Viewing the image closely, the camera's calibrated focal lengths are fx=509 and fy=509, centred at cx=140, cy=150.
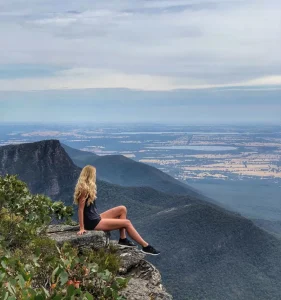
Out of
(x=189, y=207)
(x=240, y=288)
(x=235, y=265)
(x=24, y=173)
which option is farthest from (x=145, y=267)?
(x=24, y=173)

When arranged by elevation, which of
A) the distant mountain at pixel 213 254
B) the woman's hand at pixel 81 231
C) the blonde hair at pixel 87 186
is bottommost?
the distant mountain at pixel 213 254

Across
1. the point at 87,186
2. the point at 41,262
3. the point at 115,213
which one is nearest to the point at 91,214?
the point at 87,186

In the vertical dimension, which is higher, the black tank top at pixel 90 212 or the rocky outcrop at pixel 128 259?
the black tank top at pixel 90 212

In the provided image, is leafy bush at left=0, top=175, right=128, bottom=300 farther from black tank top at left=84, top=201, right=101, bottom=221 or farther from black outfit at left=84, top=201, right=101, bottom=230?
black tank top at left=84, top=201, right=101, bottom=221

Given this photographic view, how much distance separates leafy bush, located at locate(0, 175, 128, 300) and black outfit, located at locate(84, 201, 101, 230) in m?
1.23

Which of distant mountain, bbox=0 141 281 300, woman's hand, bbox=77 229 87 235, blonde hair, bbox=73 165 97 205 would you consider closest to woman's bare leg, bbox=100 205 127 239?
blonde hair, bbox=73 165 97 205

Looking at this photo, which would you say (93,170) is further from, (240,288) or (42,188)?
(42,188)

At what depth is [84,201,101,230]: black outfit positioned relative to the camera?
54.5 feet

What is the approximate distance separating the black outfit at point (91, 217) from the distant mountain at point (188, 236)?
8516 cm

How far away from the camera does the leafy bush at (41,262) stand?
27.1ft

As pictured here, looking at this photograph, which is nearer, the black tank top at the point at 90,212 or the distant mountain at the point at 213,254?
the black tank top at the point at 90,212

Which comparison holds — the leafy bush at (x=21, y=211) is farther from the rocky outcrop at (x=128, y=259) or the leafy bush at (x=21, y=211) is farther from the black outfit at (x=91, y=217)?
the black outfit at (x=91, y=217)

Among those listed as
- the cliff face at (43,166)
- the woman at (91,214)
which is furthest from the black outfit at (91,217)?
the cliff face at (43,166)

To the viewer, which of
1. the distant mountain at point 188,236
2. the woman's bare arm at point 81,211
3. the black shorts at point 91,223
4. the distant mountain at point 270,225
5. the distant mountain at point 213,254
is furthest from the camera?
the distant mountain at point 270,225
